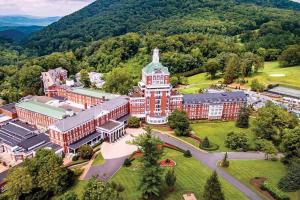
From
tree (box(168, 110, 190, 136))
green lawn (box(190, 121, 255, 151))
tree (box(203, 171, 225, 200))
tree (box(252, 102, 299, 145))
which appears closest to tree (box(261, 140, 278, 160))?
tree (box(252, 102, 299, 145))

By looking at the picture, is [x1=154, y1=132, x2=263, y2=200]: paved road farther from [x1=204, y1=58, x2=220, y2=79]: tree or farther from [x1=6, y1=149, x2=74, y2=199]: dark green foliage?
[x1=204, y1=58, x2=220, y2=79]: tree

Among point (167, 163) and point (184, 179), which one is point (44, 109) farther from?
point (184, 179)

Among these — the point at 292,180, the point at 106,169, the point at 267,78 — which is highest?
the point at 267,78

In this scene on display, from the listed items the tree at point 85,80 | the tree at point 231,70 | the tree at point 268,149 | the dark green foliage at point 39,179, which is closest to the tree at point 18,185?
the dark green foliage at point 39,179

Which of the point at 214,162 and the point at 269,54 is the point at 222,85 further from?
the point at 214,162

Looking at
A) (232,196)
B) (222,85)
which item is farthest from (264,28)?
(232,196)

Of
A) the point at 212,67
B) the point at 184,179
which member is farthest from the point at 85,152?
the point at 212,67
